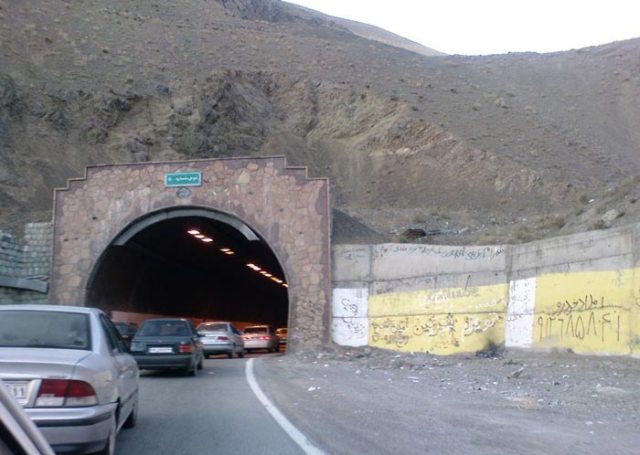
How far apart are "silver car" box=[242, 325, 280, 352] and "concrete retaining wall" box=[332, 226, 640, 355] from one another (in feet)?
33.1

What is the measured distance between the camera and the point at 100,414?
879cm

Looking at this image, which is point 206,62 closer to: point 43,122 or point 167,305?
point 43,122

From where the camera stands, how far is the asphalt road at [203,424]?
11094 mm

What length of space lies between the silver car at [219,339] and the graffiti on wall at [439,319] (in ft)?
20.2

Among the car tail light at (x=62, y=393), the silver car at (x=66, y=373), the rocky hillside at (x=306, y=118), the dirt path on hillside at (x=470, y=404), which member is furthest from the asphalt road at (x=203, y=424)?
the rocky hillside at (x=306, y=118)

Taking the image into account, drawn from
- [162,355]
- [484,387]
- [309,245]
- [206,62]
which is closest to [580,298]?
[484,387]

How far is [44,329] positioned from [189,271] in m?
47.7

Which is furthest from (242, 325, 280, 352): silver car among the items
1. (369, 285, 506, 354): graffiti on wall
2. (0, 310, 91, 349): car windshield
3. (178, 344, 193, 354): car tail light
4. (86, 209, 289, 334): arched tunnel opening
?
(0, 310, 91, 349): car windshield

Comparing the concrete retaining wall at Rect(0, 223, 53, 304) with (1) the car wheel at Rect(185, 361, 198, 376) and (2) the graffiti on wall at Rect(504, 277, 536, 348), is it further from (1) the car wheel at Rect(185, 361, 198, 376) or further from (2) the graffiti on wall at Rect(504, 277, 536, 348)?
(2) the graffiti on wall at Rect(504, 277, 536, 348)

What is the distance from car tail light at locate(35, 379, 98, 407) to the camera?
8344 millimetres

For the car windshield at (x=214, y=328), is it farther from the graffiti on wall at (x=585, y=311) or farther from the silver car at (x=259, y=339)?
the graffiti on wall at (x=585, y=311)

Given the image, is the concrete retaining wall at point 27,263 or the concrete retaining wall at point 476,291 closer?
the concrete retaining wall at point 476,291

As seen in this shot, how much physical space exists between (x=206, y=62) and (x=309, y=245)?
1420 inches

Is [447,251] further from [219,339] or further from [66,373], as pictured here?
[66,373]
